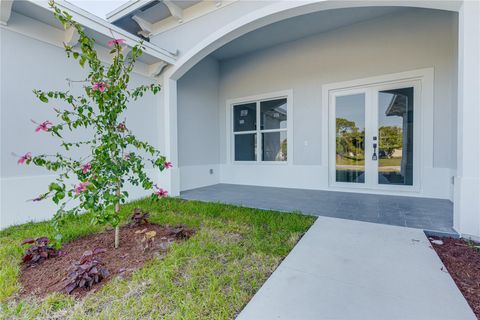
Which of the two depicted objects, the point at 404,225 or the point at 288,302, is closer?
the point at 288,302

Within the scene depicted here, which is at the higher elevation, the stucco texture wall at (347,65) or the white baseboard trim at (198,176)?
the stucco texture wall at (347,65)

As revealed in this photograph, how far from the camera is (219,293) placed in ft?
5.21

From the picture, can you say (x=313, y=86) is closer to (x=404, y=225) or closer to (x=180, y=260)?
(x=404, y=225)

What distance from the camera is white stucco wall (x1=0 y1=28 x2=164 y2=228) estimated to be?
2.91 m

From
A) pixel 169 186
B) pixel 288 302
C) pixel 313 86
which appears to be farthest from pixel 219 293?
pixel 313 86

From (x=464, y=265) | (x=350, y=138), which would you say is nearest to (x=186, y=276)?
(x=464, y=265)

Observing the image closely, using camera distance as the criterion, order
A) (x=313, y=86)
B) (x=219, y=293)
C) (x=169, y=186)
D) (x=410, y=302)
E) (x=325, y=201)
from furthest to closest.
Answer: (x=313, y=86)
(x=169, y=186)
(x=325, y=201)
(x=219, y=293)
(x=410, y=302)

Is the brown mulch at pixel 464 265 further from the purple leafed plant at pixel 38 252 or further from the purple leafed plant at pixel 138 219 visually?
the purple leafed plant at pixel 38 252

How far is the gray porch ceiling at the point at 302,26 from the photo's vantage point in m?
4.42

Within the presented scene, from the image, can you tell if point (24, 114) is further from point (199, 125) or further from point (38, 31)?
point (199, 125)

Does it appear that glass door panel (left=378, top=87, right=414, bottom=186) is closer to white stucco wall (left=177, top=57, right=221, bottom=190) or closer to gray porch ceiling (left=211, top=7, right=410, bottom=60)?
gray porch ceiling (left=211, top=7, right=410, bottom=60)

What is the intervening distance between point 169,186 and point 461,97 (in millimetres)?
4617

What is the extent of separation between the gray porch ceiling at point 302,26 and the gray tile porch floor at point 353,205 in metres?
3.59

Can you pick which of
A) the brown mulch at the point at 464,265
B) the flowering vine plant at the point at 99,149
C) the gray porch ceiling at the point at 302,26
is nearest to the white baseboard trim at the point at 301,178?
the brown mulch at the point at 464,265
